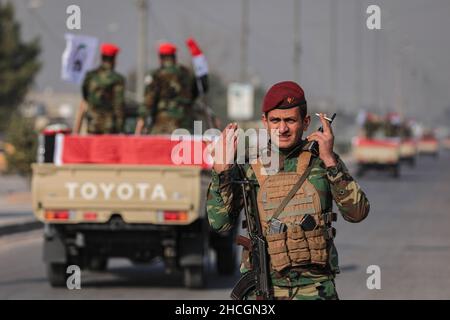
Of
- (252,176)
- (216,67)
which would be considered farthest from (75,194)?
(216,67)

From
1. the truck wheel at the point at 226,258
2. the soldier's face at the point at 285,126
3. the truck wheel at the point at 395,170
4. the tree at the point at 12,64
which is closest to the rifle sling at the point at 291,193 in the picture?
the soldier's face at the point at 285,126

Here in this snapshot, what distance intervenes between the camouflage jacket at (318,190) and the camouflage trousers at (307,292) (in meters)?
0.02

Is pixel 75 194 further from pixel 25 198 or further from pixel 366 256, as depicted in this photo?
pixel 25 198

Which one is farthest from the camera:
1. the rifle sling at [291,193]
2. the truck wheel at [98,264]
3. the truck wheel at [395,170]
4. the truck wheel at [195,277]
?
the truck wheel at [395,170]

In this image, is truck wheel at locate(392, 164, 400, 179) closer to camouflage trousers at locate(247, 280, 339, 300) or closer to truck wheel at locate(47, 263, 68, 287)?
truck wheel at locate(47, 263, 68, 287)

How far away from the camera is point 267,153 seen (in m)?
5.54

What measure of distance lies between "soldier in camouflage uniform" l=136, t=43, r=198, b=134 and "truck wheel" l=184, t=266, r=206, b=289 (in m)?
1.74

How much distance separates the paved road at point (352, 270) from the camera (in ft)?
43.6

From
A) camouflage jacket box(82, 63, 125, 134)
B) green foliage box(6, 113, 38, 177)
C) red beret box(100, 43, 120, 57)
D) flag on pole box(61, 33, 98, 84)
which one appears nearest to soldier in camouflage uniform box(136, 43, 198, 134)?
camouflage jacket box(82, 63, 125, 134)

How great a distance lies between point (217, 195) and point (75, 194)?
26.1ft

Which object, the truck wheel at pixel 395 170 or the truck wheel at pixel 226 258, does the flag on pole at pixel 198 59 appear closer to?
the truck wheel at pixel 226 258

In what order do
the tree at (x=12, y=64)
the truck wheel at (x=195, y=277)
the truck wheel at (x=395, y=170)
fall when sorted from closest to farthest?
1. the truck wheel at (x=195, y=277)
2. the truck wheel at (x=395, y=170)
3. the tree at (x=12, y=64)

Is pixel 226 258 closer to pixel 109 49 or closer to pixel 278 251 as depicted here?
pixel 109 49

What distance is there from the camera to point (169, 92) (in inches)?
570
